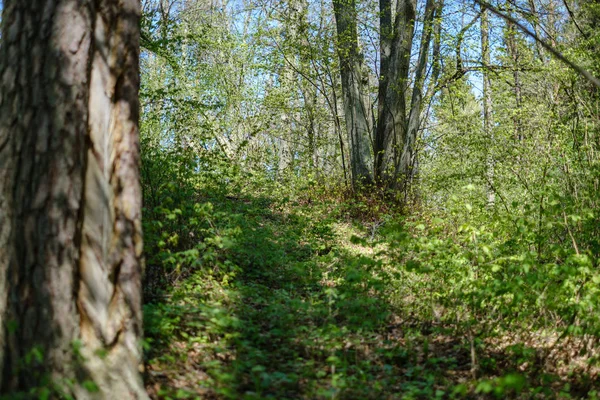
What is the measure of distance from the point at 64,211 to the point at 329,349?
7.22 ft

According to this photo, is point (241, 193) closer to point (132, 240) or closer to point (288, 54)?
point (288, 54)

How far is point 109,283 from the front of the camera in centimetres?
321

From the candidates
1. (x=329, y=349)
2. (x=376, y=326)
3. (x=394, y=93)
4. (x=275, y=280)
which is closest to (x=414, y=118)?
(x=394, y=93)

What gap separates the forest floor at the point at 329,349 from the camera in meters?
3.68

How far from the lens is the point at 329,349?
4266 millimetres

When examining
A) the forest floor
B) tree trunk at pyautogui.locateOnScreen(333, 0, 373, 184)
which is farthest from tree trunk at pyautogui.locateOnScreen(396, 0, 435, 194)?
the forest floor

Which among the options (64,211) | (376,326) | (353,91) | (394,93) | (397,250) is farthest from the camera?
(353,91)

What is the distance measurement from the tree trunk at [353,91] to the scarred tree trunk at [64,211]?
343 inches

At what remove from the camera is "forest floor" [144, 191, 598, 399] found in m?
3.68

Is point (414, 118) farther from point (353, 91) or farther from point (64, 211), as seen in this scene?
point (64, 211)

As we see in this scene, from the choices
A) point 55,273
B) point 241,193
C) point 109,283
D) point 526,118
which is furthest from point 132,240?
point 526,118

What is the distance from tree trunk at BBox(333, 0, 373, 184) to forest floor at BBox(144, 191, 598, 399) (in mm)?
6193

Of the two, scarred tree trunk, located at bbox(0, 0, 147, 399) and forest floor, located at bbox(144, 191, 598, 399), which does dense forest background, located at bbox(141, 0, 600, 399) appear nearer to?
forest floor, located at bbox(144, 191, 598, 399)

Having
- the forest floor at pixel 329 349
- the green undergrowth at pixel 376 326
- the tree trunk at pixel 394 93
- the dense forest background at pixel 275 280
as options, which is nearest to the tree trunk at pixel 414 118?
the tree trunk at pixel 394 93
